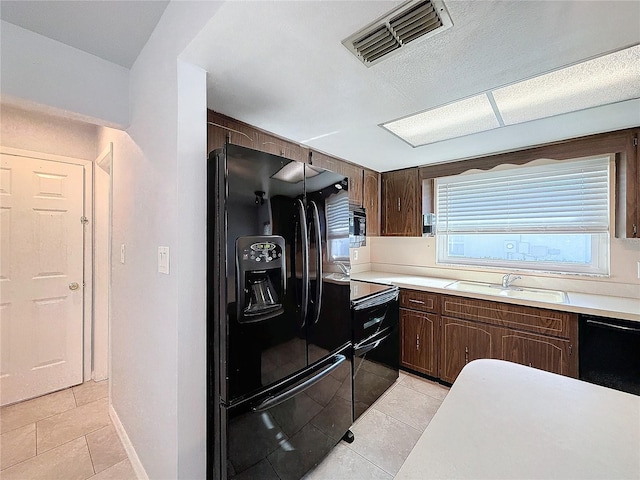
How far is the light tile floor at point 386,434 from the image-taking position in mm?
1625

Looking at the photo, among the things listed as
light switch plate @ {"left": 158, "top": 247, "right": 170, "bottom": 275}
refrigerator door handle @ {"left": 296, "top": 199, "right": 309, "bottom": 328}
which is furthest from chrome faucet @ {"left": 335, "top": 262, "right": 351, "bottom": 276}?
light switch plate @ {"left": 158, "top": 247, "right": 170, "bottom": 275}

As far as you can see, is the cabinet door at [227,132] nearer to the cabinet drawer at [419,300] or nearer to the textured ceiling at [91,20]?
the textured ceiling at [91,20]

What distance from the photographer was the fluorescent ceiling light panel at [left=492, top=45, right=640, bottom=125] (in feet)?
4.33

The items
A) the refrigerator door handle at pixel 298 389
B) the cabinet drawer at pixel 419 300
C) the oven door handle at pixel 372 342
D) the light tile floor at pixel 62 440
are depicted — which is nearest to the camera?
the refrigerator door handle at pixel 298 389

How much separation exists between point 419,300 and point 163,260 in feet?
7.25

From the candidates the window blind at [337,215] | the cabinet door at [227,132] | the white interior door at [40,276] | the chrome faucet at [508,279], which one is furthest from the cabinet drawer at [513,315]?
the white interior door at [40,276]

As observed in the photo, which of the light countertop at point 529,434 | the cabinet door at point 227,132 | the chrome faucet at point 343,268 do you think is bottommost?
the light countertop at point 529,434

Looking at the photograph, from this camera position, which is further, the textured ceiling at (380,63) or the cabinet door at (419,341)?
the cabinet door at (419,341)

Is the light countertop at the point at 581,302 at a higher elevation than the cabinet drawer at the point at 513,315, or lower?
higher

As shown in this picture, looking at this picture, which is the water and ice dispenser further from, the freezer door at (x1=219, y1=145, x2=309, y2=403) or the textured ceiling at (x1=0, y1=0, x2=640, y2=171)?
the textured ceiling at (x1=0, y1=0, x2=640, y2=171)

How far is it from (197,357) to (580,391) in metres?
1.43

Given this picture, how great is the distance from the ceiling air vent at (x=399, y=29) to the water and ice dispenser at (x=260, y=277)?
3.05 feet

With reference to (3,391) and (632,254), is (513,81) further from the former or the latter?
(3,391)

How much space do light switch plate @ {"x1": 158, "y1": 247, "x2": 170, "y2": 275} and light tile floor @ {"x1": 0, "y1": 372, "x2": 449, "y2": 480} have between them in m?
1.28
